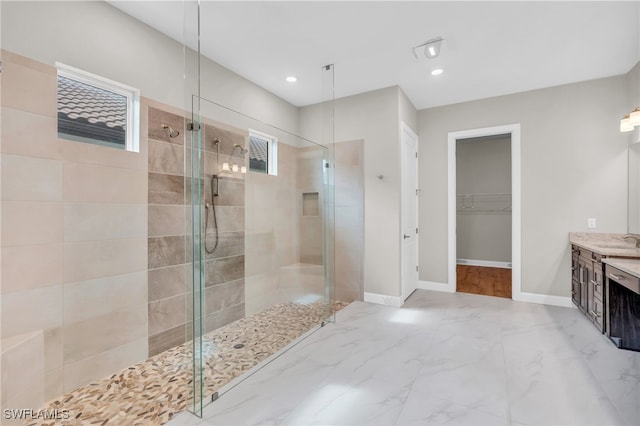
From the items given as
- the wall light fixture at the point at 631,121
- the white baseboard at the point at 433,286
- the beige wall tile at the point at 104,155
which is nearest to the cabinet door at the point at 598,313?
the white baseboard at the point at 433,286

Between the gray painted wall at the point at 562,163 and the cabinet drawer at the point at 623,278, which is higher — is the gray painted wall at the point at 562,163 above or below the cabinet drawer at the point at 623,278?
above

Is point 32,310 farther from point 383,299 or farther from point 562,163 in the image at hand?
point 562,163

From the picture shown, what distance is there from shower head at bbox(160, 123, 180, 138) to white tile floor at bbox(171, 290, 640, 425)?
210cm

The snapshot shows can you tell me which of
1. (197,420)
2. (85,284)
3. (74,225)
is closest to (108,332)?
(85,284)

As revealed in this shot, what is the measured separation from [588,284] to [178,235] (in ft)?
13.4

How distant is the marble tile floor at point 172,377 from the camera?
171cm

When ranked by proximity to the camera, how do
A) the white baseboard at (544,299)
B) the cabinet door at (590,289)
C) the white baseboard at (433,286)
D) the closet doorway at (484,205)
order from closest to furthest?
1. the cabinet door at (590,289)
2. the white baseboard at (544,299)
3. the white baseboard at (433,286)
4. the closet doorway at (484,205)

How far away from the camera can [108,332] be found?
6.82 feet

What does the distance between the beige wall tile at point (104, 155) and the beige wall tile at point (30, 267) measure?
1.95ft

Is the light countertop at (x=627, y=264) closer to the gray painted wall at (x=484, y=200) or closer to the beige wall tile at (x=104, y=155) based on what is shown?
the gray painted wall at (x=484, y=200)

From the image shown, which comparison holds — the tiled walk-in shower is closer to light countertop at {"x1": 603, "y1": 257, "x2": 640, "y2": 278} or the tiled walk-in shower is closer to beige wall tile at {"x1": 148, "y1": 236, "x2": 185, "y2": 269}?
beige wall tile at {"x1": 148, "y1": 236, "x2": 185, "y2": 269}

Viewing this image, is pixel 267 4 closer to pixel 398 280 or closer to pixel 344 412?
pixel 344 412

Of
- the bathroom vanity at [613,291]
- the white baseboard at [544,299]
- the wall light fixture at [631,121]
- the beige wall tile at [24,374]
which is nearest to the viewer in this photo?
the beige wall tile at [24,374]

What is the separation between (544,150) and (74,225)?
484cm
